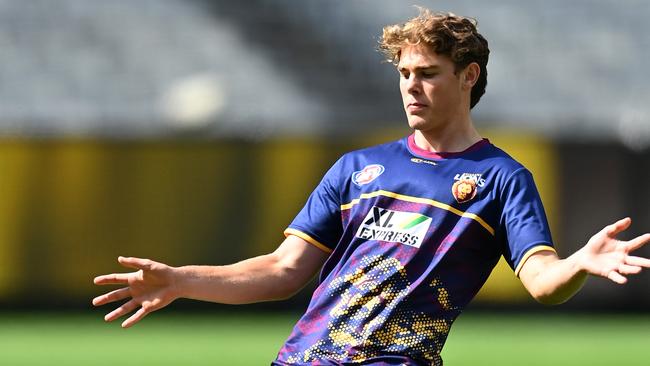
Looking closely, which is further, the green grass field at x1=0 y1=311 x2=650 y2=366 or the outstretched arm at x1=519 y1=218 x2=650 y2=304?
the green grass field at x1=0 y1=311 x2=650 y2=366

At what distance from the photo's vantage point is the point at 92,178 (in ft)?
42.1

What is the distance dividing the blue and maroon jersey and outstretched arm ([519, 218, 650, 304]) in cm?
6

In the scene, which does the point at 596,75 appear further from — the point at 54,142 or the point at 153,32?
the point at 54,142

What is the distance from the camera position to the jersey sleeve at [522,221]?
13.8ft

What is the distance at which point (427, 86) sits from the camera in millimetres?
4414

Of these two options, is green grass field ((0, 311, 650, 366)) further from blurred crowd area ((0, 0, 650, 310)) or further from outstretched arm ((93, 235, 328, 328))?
outstretched arm ((93, 235, 328, 328))

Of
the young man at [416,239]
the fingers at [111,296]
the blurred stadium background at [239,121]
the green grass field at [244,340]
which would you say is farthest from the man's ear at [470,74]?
the blurred stadium background at [239,121]

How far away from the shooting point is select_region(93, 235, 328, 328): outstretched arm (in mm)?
4332

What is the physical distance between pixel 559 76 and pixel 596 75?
49cm

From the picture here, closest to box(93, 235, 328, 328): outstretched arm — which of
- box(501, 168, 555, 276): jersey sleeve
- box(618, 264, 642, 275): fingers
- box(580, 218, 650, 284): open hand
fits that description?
box(501, 168, 555, 276): jersey sleeve

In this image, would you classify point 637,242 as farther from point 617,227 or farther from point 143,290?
point 143,290

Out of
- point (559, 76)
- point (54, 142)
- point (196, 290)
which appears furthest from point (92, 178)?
point (196, 290)

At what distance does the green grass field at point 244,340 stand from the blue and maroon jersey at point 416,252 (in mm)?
5234

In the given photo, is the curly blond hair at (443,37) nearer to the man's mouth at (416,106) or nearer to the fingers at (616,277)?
the man's mouth at (416,106)
